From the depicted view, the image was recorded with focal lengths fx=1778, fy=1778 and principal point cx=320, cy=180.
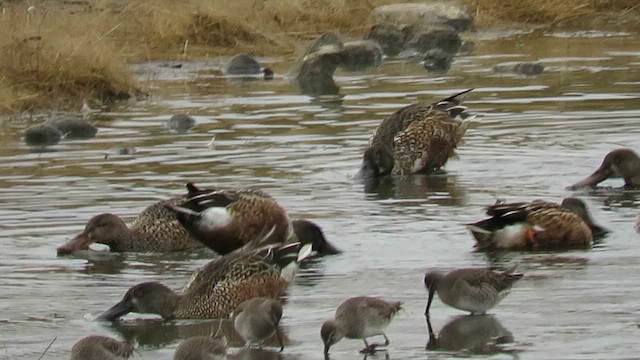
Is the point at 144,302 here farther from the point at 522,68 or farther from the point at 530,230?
the point at 522,68

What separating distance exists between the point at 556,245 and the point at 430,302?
206 centimetres

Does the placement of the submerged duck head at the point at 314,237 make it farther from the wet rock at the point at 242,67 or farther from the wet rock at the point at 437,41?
the wet rock at the point at 437,41

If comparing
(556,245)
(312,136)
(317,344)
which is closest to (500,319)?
(317,344)

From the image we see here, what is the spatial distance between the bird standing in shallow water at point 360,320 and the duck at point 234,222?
2196 millimetres

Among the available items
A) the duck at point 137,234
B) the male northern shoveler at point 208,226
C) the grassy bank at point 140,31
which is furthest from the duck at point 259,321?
the grassy bank at point 140,31

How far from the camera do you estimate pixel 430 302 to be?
8750mm

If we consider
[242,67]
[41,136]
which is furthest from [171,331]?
[242,67]

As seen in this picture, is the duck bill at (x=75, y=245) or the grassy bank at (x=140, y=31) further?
the grassy bank at (x=140, y=31)

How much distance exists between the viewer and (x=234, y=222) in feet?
34.3

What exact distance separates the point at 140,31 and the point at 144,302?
14.4 m

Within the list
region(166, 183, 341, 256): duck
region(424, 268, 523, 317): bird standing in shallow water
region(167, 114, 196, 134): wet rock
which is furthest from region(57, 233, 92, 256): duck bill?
region(167, 114, 196, 134): wet rock

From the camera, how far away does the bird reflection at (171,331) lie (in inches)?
337

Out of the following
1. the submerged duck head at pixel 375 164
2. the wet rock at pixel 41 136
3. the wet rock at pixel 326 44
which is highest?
Result: the submerged duck head at pixel 375 164

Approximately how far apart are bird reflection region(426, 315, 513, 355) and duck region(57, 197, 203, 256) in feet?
8.79
